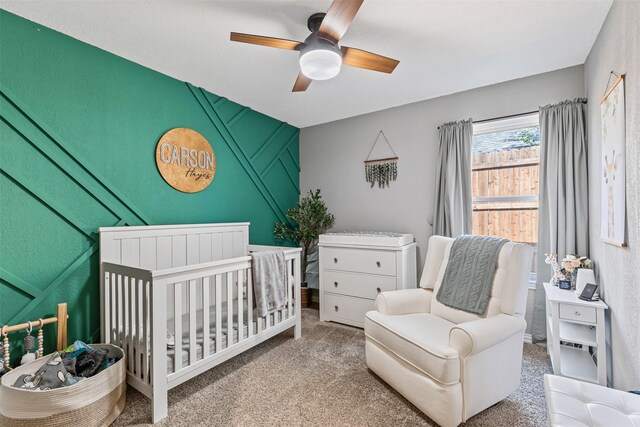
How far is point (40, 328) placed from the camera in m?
1.88

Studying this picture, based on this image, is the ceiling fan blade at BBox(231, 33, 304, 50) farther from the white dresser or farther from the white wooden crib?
the white dresser

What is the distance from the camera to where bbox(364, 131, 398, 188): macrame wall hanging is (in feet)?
11.8

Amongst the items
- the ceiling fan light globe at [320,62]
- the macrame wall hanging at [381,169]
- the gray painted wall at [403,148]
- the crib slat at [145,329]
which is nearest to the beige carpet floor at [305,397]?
the crib slat at [145,329]

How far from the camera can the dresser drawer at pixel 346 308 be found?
315 cm

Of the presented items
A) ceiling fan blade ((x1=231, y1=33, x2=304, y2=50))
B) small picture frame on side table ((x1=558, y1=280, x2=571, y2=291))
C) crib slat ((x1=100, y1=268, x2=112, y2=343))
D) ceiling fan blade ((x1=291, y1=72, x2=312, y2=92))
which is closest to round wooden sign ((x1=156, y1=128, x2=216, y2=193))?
crib slat ((x1=100, y1=268, x2=112, y2=343))

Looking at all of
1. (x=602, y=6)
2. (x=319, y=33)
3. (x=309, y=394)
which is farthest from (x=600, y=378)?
(x=319, y=33)

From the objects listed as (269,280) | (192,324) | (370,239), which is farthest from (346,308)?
(192,324)

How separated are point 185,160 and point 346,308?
7.40ft

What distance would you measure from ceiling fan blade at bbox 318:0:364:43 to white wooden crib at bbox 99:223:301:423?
1.65m

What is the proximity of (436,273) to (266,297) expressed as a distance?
146 centimetres

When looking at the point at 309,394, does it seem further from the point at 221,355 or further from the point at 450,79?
the point at 450,79

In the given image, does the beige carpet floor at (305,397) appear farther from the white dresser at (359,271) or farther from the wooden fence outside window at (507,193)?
the wooden fence outside window at (507,193)

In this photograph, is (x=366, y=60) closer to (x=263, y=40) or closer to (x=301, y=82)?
(x=301, y=82)

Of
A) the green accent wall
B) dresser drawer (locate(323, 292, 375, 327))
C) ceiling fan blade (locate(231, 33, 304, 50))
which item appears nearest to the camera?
ceiling fan blade (locate(231, 33, 304, 50))
